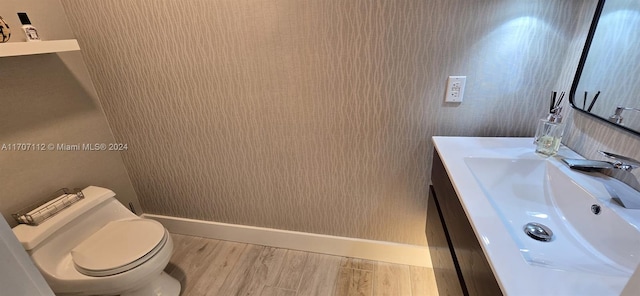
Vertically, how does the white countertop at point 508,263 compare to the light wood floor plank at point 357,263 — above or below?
above

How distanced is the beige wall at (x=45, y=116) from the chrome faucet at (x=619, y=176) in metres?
2.33

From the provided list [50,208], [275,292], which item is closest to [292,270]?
[275,292]

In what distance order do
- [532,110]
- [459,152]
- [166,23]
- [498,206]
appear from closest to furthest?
[498,206]
[459,152]
[532,110]
[166,23]

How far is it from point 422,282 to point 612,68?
1.28 metres

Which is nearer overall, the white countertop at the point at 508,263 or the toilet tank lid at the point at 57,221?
the white countertop at the point at 508,263

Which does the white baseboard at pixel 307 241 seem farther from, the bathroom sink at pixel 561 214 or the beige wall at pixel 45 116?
the bathroom sink at pixel 561 214

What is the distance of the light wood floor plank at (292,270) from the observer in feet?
5.30

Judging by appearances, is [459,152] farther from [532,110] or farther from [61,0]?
[61,0]

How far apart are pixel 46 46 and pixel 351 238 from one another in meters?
1.80

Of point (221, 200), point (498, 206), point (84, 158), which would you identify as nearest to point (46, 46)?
point (84, 158)

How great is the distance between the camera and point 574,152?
106 cm

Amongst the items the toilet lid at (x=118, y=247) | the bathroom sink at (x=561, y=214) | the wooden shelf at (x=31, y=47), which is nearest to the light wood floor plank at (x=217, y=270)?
the toilet lid at (x=118, y=247)

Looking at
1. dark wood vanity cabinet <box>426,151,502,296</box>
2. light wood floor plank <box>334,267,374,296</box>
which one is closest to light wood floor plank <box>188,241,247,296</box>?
light wood floor plank <box>334,267,374,296</box>

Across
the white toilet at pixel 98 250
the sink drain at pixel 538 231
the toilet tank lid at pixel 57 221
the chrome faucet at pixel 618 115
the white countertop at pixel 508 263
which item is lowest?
the white toilet at pixel 98 250
